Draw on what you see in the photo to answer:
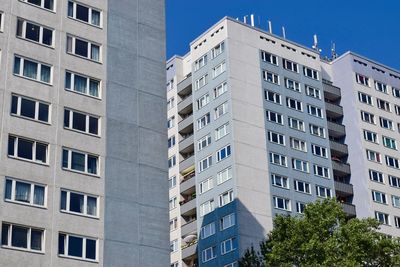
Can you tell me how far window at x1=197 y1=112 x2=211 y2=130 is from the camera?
96.2m

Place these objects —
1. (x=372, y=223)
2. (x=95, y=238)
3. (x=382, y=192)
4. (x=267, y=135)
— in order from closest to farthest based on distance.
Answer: (x=95, y=238)
(x=372, y=223)
(x=267, y=135)
(x=382, y=192)

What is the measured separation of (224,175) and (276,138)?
8.44 meters

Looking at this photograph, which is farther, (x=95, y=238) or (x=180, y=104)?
(x=180, y=104)

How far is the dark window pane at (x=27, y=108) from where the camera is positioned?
177 feet

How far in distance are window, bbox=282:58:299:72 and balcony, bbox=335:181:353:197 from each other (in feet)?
50.6

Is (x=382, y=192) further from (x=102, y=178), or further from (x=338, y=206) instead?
(x=102, y=178)

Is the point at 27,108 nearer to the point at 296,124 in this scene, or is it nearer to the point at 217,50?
the point at 217,50

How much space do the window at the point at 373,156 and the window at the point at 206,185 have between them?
72.7 feet

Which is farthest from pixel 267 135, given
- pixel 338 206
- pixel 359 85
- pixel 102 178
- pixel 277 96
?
pixel 102 178

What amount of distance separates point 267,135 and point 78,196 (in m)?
42.2

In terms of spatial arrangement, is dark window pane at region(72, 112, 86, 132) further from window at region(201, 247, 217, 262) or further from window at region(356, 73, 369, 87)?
window at region(356, 73, 369, 87)

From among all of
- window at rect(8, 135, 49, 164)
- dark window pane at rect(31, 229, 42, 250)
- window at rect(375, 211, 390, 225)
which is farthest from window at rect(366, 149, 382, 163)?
dark window pane at rect(31, 229, 42, 250)

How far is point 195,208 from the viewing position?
9519cm

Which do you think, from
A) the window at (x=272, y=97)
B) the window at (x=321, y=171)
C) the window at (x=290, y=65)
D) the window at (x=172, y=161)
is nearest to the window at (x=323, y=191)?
the window at (x=321, y=171)
